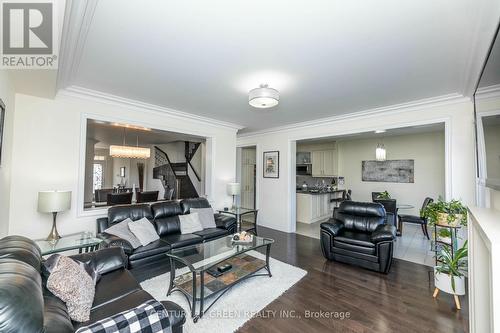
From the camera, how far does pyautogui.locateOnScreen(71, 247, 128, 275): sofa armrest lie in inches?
79.1

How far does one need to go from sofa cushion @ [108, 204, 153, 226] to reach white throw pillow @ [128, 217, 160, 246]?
0.21 meters

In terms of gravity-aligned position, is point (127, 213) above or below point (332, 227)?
above

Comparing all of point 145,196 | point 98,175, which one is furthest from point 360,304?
point 98,175

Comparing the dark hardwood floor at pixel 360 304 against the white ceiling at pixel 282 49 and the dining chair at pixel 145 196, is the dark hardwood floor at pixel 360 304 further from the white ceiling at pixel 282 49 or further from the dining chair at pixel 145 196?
the dining chair at pixel 145 196

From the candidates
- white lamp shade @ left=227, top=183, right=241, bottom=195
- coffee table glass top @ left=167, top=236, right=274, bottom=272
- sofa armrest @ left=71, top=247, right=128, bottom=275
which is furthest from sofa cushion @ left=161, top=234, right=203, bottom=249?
white lamp shade @ left=227, top=183, right=241, bottom=195

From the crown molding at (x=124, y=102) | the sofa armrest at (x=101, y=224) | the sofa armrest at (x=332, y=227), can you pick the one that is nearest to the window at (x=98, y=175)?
the crown molding at (x=124, y=102)

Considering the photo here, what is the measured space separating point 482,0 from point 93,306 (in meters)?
3.46

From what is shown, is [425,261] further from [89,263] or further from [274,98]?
[89,263]

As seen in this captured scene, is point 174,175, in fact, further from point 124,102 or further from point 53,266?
point 53,266

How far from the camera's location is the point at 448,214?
2650mm

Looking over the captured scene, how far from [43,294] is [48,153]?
91.5 inches

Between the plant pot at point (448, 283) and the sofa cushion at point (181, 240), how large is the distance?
3.05m

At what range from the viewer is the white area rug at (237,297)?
2051 millimetres

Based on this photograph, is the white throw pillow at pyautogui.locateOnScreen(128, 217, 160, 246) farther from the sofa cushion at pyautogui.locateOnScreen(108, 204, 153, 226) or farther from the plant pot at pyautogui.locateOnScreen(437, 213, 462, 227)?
the plant pot at pyautogui.locateOnScreen(437, 213, 462, 227)
